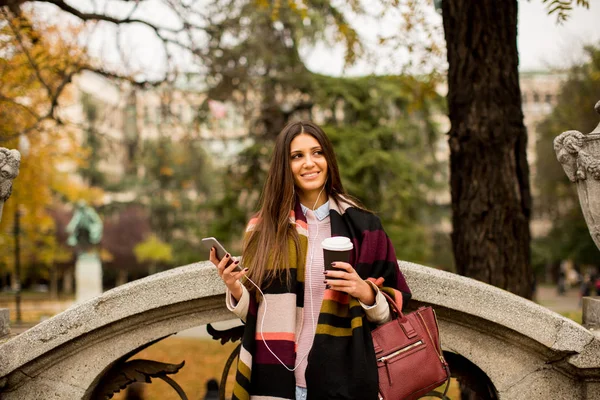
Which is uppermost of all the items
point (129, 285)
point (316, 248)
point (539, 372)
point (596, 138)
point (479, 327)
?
point (596, 138)

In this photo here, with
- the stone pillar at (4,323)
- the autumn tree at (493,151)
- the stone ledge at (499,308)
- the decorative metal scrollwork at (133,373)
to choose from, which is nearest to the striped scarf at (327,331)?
the stone ledge at (499,308)

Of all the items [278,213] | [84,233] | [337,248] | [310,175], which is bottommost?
[84,233]

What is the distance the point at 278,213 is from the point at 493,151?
2.47 meters

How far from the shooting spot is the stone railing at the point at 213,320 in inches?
125

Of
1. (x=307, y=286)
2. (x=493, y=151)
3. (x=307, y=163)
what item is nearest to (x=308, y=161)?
(x=307, y=163)

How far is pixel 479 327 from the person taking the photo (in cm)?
333

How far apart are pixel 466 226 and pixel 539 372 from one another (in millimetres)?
1691

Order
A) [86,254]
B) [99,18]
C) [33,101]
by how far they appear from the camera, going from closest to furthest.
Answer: [99,18], [33,101], [86,254]

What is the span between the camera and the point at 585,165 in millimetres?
3279

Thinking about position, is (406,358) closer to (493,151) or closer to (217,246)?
(217,246)

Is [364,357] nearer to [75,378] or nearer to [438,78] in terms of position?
[75,378]

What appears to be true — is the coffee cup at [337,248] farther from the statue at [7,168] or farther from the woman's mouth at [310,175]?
the statue at [7,168]

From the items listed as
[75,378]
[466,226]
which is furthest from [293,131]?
[466,226]

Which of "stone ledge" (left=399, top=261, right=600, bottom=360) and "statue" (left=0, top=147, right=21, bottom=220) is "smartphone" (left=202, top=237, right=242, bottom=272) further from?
"statue" (left=0, top=147, right=21, bottom=220)
